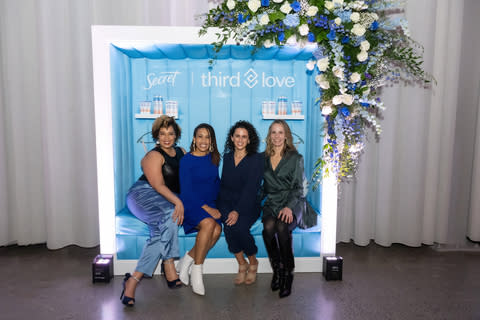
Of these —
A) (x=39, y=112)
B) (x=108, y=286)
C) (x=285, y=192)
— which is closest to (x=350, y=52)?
(x=285, y=192)

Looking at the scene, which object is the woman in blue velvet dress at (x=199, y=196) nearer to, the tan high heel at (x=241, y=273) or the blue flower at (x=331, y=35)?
the tan high heel at (x=241, y=273)

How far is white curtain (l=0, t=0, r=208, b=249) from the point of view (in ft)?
11.6

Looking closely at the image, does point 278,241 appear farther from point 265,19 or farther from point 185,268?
point 265,19

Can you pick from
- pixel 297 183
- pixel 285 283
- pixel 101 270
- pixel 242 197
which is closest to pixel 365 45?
pixel 297 183

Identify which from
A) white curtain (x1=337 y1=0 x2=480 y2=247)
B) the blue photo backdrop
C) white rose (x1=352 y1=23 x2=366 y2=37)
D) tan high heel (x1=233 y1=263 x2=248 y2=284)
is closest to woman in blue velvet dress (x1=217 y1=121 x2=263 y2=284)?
tan high heel (x1=233 y1=263 x2=248 y2=284)

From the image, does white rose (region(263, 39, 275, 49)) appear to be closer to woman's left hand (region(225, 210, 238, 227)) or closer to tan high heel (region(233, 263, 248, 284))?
woman's left hand (region(225, 210, 238, 227))

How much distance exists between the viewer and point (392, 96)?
3732 mm

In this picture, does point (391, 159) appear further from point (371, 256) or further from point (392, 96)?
point (371, 256)

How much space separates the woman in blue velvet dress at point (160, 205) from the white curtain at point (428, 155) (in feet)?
6.08

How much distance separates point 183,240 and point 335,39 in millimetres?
1910

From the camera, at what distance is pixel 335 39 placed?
8.84ft

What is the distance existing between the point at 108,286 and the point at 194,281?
69cm

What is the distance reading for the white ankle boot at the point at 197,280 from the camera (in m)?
2.75

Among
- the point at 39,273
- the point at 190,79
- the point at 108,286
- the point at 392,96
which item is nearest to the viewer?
the point at 108,286
